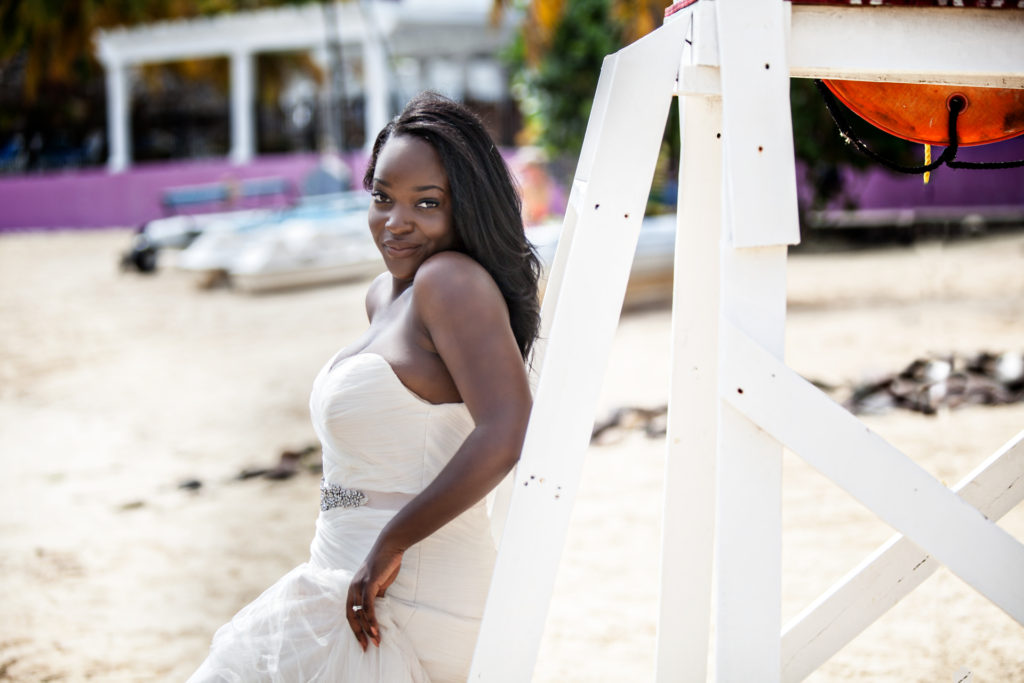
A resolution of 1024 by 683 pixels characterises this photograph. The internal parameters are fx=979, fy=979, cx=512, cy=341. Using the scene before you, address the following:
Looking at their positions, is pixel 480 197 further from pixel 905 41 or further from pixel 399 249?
pixel 905 41

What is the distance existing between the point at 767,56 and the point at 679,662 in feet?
3.48

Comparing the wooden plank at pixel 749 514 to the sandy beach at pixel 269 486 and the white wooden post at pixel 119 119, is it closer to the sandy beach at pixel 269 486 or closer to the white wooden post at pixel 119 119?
the sandy beach at pixel 269 486

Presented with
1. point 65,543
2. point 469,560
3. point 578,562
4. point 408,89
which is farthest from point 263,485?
point 408,89

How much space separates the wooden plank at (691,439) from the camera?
1.74m

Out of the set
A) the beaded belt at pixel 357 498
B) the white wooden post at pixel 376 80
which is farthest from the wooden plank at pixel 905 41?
the white wooden post at pixel 376 80

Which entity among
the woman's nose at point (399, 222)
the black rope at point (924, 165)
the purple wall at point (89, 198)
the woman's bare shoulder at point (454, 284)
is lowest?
the purple wall at point (89, 198)

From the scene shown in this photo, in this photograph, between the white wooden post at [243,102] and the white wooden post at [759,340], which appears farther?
the white wooden post at [243,102]

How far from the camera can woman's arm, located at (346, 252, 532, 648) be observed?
1.58 metres

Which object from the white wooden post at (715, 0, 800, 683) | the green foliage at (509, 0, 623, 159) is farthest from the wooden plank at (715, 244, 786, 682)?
the green foliage at (509, 0, 623, 159)

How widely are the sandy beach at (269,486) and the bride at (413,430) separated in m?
1.47

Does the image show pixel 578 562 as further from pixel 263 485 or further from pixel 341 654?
pixel 341 654

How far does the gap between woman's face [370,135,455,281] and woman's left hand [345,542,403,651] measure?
1.68 ft

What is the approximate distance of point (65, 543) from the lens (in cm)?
464

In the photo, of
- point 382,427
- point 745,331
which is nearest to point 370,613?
point 382,427
